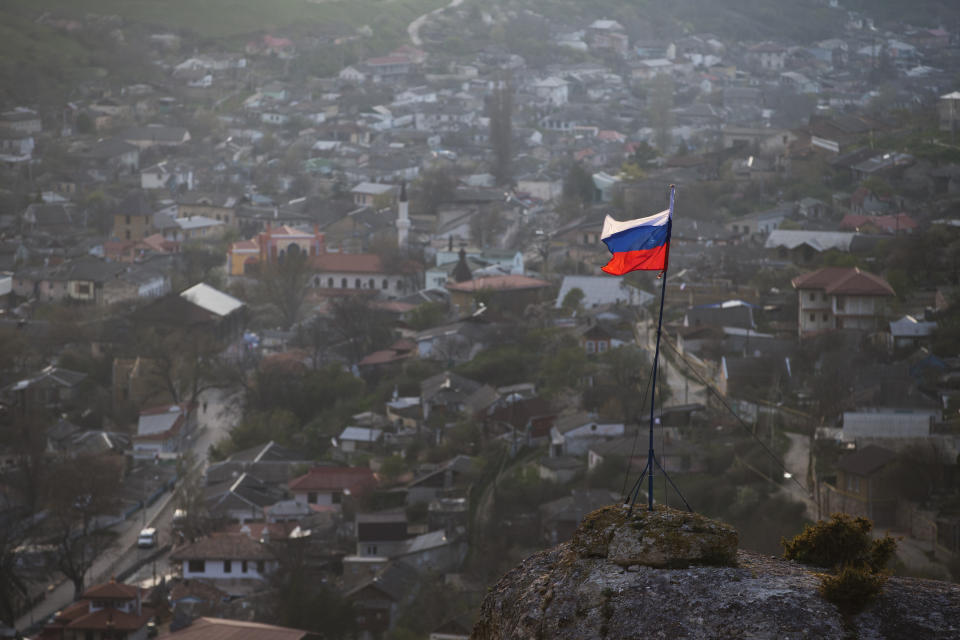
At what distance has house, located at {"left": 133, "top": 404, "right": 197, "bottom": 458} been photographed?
20.8m

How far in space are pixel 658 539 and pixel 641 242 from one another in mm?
1277

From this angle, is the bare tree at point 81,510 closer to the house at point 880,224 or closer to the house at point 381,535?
the house at point 381,535

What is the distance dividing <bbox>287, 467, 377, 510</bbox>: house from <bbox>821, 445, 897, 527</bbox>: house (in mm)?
6606

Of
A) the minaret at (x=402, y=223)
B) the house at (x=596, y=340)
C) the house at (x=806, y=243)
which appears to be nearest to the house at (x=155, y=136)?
the minaret at (x=402, y=223)

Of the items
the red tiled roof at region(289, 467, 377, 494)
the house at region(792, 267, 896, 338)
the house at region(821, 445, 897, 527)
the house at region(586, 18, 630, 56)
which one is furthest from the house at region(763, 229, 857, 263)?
the house at region(586, 18, 630, 56)

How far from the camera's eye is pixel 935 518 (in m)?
13.0

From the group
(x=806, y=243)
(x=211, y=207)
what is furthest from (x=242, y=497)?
(x=211, y=207)

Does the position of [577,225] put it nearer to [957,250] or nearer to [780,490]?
[957,250]

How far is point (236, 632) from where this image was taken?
12422 mm

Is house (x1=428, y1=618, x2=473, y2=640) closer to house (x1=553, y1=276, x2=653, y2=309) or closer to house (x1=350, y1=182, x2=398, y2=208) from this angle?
house (x1=553, y1=276, x2=653, y2=309)

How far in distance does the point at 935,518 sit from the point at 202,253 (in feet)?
80.1

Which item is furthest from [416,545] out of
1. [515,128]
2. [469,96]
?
[469,96]

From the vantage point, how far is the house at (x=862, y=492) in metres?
13.6

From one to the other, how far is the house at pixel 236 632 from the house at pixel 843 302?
11.0m
